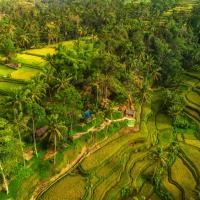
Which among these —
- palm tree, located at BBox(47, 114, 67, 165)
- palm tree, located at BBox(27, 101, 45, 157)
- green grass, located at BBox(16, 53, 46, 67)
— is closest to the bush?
palm tree, located at BBox(47, 114, 67, 165)

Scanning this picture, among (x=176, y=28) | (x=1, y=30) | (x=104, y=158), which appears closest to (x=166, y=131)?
(x=104, y=158)

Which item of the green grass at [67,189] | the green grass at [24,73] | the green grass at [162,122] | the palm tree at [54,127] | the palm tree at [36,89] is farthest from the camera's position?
the green grass at [24,73]

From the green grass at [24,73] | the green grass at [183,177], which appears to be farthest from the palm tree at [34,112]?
the green grass at [183,177]

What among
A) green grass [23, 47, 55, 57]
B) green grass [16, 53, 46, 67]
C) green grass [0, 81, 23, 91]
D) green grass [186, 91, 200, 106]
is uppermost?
green grass [16, 53, 46, 67]

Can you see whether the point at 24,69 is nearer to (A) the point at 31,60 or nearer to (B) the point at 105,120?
(A) the point at 31,60

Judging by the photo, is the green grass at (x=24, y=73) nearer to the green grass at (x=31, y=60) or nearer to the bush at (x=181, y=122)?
the green grass at (x=31, y=60)

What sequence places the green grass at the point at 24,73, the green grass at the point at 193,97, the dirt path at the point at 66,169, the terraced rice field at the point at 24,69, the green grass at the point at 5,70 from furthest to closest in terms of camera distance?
the green grass at the point at 5,70
the green grass at the point at 24,73
the green grass at the point at 193,97
the terraced rice field at the point at 24,69
the dirt path at the point at 66,169

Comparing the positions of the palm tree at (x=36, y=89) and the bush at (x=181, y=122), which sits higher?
the palm tree at (x=36, y=89)

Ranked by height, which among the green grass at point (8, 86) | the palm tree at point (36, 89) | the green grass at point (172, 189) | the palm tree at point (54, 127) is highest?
the palm tree at point (36, 89)

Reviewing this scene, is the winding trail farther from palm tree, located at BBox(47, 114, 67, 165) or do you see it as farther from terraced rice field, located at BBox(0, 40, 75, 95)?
terraced rice field, located at BBox(0, 40, 75, 95)

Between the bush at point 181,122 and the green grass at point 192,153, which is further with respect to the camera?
the bush at point 181,122
